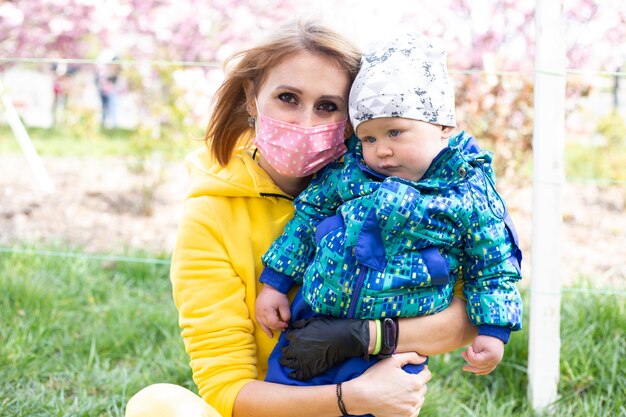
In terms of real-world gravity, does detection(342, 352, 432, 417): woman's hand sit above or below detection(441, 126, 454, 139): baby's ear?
below

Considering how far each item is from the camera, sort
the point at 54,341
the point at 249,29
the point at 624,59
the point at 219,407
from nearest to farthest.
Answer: the point at 219,407, the point at 54,341, the point at 624,59, the point at 249,29

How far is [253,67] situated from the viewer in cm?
200

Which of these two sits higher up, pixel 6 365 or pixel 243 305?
pixel 243 305

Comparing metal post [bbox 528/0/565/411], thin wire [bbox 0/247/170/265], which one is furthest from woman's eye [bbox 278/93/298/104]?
thin wire [bbox 0/247/170/265]

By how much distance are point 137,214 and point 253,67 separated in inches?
144

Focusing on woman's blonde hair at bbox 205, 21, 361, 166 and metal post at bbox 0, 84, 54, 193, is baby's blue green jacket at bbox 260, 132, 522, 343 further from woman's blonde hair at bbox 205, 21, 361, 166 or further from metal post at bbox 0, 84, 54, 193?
metal post at bbox 0, 84, 54, 193

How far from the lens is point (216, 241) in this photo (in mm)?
1978

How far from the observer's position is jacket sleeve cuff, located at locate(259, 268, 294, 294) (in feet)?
6.32

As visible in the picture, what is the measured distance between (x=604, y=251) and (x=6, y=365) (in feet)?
11.3

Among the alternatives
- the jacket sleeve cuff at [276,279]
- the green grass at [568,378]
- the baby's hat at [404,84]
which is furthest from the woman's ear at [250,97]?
the green grass at [568,378]

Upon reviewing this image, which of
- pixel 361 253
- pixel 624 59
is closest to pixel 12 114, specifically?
pixel 361 253

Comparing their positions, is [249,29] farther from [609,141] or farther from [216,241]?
[216,241]

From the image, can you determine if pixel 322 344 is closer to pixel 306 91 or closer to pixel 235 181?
pixel 235 181

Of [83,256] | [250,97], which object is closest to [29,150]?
[83,256]
